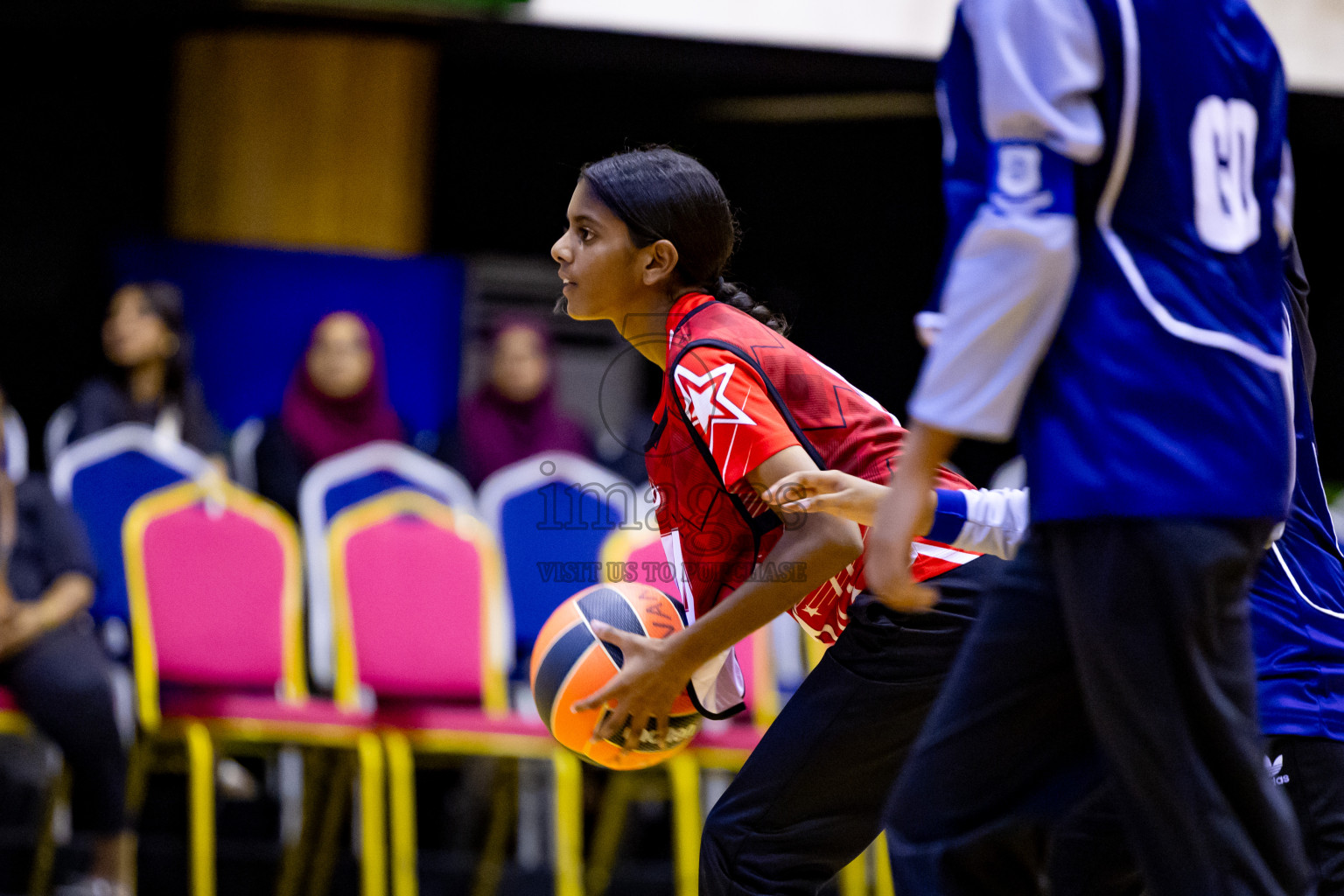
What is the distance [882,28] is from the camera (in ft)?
24.6

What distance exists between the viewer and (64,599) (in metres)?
4.66

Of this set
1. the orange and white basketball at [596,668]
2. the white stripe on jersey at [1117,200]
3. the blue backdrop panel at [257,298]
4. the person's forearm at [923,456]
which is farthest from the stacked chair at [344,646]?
the white stripe on jersey at [1117,200]

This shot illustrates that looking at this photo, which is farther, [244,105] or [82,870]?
[244,105]

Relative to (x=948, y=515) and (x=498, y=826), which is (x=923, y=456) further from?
(x=498, y=826)

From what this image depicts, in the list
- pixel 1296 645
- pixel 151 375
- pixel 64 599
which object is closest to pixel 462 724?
pixel 64 599

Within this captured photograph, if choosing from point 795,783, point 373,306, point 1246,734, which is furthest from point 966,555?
point 373,306

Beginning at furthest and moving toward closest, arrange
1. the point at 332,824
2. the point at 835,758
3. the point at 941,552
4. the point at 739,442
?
the point at 332,824 → the point at 941,552 → the point at 835,758 → the point at 739,442

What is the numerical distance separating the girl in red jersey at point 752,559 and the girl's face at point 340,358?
373 cm

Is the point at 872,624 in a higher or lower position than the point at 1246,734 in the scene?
lower

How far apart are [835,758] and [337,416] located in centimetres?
419

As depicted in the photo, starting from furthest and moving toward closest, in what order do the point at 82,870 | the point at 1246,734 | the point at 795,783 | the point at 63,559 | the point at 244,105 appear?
1. the point at 244,105
2. the point at 82,870
3. the point at 63,559
4. the point at 795,783
5. the point at 1246,734

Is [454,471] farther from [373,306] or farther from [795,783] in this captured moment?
[795,783]

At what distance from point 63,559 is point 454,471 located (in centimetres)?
168

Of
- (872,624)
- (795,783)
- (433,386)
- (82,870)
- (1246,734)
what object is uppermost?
(1246,734)
